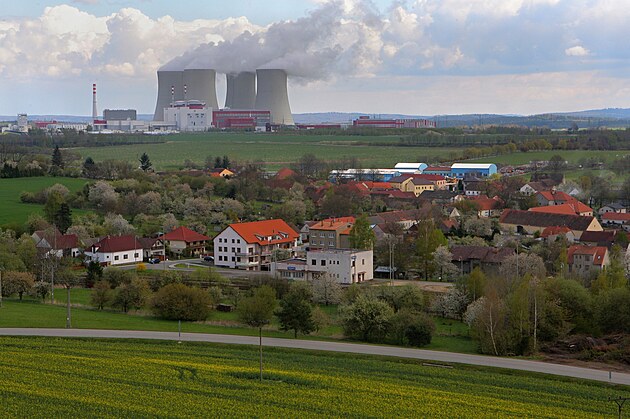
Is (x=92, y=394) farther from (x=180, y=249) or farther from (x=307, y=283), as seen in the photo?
(x=180, y=249)

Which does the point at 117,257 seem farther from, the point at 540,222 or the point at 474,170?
the point at 474,170

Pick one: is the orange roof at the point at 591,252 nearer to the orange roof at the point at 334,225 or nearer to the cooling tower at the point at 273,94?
the orange roof at the point at 334,225

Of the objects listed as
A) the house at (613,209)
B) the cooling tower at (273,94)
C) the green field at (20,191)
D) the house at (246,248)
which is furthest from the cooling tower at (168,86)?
the house at (246,248)

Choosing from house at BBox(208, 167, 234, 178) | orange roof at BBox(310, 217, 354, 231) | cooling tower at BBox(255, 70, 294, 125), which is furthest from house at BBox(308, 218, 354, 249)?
cooling tower at BBox(255, 70, 294, 125)

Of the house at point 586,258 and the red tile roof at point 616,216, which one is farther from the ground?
the red tile roof at point 616,216

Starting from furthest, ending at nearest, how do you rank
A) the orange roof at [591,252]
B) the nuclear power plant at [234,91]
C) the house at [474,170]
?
the nuclear power plant at [234,91]
the house at [474,170]
the orange roof at [591,252]

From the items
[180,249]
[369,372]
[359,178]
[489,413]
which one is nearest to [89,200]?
[180,249]
